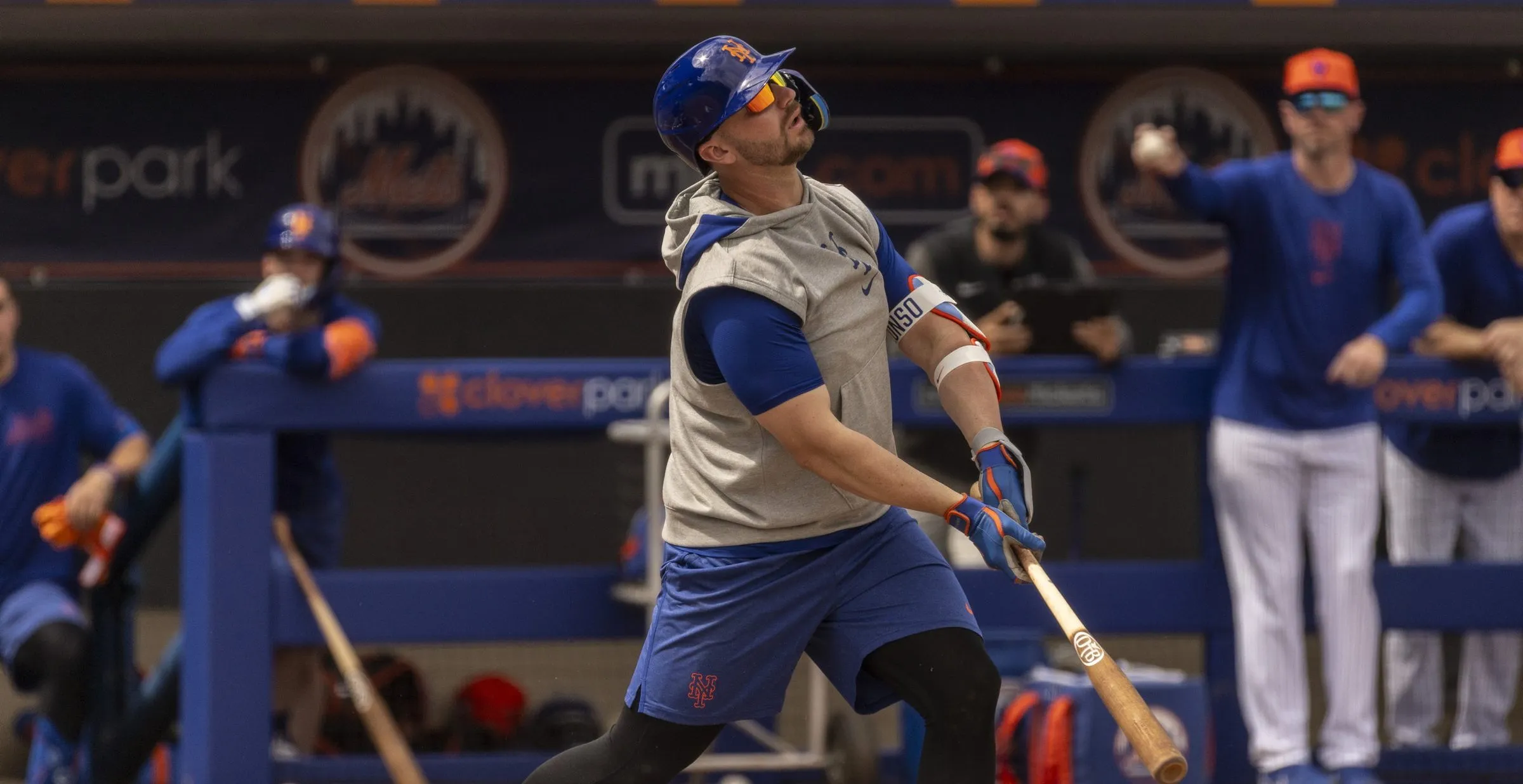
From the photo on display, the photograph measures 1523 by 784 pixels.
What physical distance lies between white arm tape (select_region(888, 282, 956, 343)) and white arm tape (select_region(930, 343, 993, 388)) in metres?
0.08

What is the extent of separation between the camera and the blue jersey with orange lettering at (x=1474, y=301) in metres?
5.52

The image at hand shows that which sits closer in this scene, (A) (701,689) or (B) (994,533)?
(B) (994,533)

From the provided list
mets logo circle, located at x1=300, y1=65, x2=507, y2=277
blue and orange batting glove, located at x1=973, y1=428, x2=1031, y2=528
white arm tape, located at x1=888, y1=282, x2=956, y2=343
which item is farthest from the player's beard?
mets logo circle, located at x1=300, y1=65, x2=507, y2=277

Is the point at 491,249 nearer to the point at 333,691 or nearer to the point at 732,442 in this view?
the point at 333,691

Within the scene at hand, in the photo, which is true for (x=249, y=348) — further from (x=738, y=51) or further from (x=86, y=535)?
(x=738, y=51)

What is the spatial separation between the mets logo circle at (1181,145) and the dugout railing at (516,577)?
5.79 ft

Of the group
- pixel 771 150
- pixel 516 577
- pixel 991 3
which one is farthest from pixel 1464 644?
pixel 771 150

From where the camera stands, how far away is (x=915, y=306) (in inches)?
140

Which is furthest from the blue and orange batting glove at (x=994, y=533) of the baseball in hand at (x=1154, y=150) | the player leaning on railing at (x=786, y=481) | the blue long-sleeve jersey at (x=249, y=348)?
the blue long-sleeve jersey at (x=249, y=348)

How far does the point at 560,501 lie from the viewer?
747cm

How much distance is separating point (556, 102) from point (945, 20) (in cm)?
134

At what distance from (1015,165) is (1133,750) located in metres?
1.59

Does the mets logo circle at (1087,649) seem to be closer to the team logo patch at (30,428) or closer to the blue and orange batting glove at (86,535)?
the blue and orange batting glove at (86,535)

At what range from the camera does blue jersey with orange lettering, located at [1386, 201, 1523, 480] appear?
552cm
